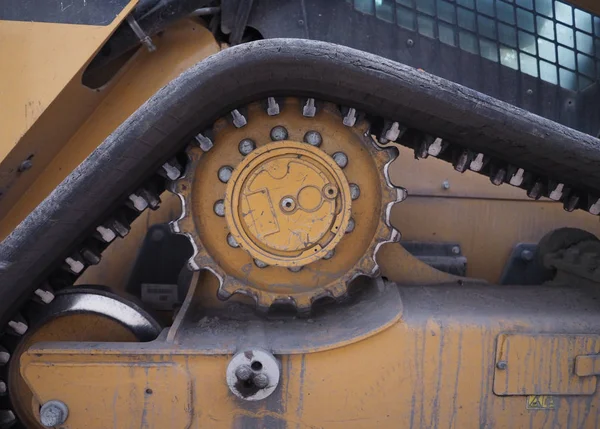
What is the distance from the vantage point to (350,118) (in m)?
1.46

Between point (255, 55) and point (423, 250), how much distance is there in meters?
0.96

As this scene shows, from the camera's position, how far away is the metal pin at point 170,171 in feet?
4.91

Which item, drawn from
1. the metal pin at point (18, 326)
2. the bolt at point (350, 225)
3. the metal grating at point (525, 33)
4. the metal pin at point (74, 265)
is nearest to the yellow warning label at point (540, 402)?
the bolt at point (350, 225)

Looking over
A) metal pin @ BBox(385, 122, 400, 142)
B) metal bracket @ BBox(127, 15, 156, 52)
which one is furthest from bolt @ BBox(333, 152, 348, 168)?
metal bracket @ BBox(127, 15, 156, 52)

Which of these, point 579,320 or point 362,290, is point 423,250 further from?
point 579,320

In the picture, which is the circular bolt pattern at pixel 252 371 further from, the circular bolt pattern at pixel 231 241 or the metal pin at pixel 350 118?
the metal pin at pixel 350 118

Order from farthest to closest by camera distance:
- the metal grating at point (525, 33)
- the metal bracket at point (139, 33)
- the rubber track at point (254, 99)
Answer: the metal grating at point (525, 33) < the metal bracket at point (139, 33) < the rubber track at point (254, 99)

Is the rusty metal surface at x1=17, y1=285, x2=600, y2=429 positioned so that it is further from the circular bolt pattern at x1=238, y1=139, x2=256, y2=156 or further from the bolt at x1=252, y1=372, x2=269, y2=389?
the circular bolt pattern at x1=238, y1=139, x2=256, y2=156

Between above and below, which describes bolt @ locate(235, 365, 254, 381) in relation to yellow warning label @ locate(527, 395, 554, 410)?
below

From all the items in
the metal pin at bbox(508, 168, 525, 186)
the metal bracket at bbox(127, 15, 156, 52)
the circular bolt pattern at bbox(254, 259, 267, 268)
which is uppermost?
the metal bracket at bbox(127, 15, 156, 52)

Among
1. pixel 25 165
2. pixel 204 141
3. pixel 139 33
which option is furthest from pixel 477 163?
pixel 25 165

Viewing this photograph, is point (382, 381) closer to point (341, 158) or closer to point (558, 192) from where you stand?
point (341, 158)

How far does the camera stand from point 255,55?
1.30m

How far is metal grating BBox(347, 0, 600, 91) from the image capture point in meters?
1.98
